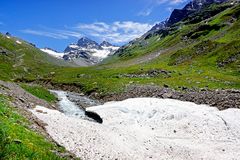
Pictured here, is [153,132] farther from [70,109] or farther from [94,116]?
[70,109]

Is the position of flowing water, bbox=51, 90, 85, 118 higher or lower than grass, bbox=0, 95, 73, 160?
lower

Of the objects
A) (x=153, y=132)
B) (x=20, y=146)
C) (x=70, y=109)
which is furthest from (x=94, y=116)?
(x=20, y=146)

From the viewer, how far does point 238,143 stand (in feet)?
119

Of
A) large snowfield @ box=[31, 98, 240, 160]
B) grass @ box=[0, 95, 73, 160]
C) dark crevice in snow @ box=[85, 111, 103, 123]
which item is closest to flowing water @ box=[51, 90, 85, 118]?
dark crevice in snow @ box=[85, 111, 103, 123]

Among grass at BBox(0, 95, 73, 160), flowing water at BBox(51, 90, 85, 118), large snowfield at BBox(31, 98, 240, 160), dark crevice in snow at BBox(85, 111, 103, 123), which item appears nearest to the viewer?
grass at BBox(0, 95, 73, 160)

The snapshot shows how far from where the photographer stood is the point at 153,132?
1603 inches

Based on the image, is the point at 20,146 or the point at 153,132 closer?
the point at 20,146

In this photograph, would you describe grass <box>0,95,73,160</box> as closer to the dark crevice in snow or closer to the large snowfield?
the large snowfield

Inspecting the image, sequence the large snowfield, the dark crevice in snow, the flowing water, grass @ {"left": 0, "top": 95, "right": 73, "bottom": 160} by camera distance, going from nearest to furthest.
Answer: grass @ {"left": 0, "top": 95, "right": 73, "bottom": 160} → the large snowfield → the dark crevice in snow → the flowing water

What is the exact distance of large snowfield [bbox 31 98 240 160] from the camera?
31953 mm

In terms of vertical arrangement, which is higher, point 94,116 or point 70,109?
point 70,109

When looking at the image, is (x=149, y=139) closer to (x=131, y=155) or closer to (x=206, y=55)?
(x=131, y=155)

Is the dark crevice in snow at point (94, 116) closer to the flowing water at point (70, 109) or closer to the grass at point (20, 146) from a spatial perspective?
the flowing water at point (70, 109)

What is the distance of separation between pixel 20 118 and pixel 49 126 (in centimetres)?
485
